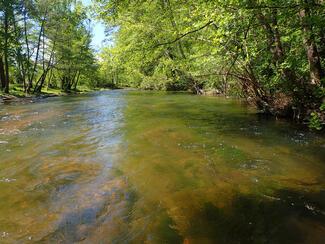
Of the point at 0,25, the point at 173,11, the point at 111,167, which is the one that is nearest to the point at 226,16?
the point at 111,167

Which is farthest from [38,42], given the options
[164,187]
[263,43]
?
[164,187]

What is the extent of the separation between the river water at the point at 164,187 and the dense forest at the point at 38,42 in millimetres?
17578

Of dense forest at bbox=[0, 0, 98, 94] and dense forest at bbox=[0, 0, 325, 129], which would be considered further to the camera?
dense forest at bbox=[0, 0, 98, 94]

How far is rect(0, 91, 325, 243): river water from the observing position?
15.2 ft

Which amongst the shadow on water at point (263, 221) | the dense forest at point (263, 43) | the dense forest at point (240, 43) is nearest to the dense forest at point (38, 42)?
the dense forest at point (240, 43)

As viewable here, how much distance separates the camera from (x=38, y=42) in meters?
38.0

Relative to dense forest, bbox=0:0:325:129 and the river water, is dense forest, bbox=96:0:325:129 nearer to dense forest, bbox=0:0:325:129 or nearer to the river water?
dense forest, bbox=0:0:325:129

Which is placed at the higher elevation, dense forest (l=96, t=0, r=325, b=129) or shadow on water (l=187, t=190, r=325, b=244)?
dense forest (l=96, t=0, r=325, b=129)

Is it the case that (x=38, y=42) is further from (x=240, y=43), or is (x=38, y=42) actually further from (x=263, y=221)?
(x=263, y=221)

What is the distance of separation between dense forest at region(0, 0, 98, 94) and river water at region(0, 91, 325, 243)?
57.7ft

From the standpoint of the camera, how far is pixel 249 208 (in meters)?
5.32

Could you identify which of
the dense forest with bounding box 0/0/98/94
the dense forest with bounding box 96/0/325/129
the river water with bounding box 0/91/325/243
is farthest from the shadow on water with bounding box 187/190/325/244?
the dense forest with bounding box 0/0/98/94

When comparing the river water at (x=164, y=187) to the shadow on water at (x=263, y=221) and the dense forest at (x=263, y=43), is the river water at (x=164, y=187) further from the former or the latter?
the dense forest at (x=263, y=43)

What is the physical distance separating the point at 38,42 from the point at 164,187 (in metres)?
36.9
